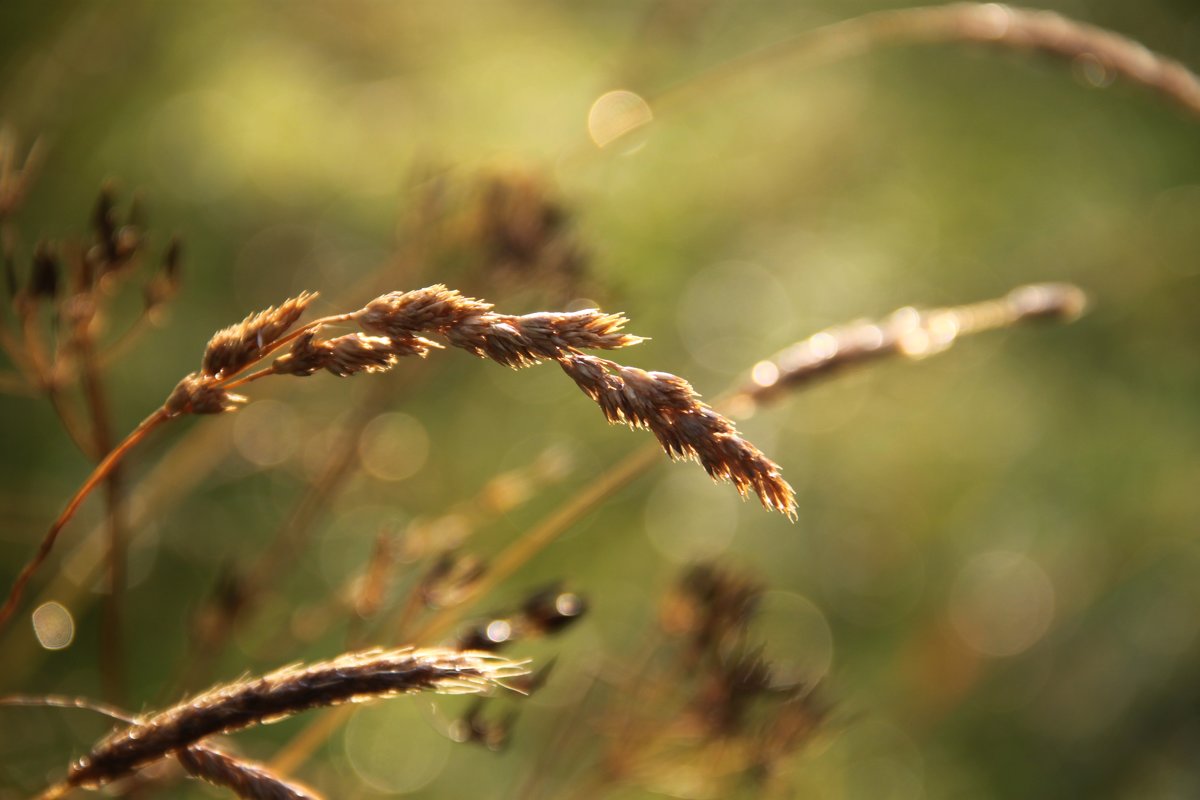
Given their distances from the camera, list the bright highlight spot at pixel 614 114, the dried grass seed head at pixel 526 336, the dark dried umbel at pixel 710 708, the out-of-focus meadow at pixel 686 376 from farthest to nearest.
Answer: the out-of-focus meadow at pixel 686 376 → the bright highlight spot at pixel 614 114 → the dark dried umbel at pixel 710 708 → the dried grass seed head at pixel 526 336

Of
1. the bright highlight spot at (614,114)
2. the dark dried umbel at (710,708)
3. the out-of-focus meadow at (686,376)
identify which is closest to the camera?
the dark dried umbel at (710,708)

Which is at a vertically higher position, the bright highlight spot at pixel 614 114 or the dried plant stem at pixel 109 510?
the bright highlight spot at pixel 614 114

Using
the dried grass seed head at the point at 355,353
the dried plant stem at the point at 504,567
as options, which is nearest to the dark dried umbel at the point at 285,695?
the dried grass seed head at the point at 355,353

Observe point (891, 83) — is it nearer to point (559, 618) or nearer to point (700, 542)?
point (700, 542)

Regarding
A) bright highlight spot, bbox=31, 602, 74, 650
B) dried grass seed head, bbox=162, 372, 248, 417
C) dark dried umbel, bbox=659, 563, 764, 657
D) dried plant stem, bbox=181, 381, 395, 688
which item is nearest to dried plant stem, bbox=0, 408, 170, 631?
dried grass seed head, bbox=162, 372, 248, 417

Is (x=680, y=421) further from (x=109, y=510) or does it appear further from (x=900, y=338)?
(x=109, y=510)

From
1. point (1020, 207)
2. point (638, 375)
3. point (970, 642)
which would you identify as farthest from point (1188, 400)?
point (638, 375)

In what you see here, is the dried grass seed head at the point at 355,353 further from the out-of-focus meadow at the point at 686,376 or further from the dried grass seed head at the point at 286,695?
the out-of-focus meadow at the point at 686,376
